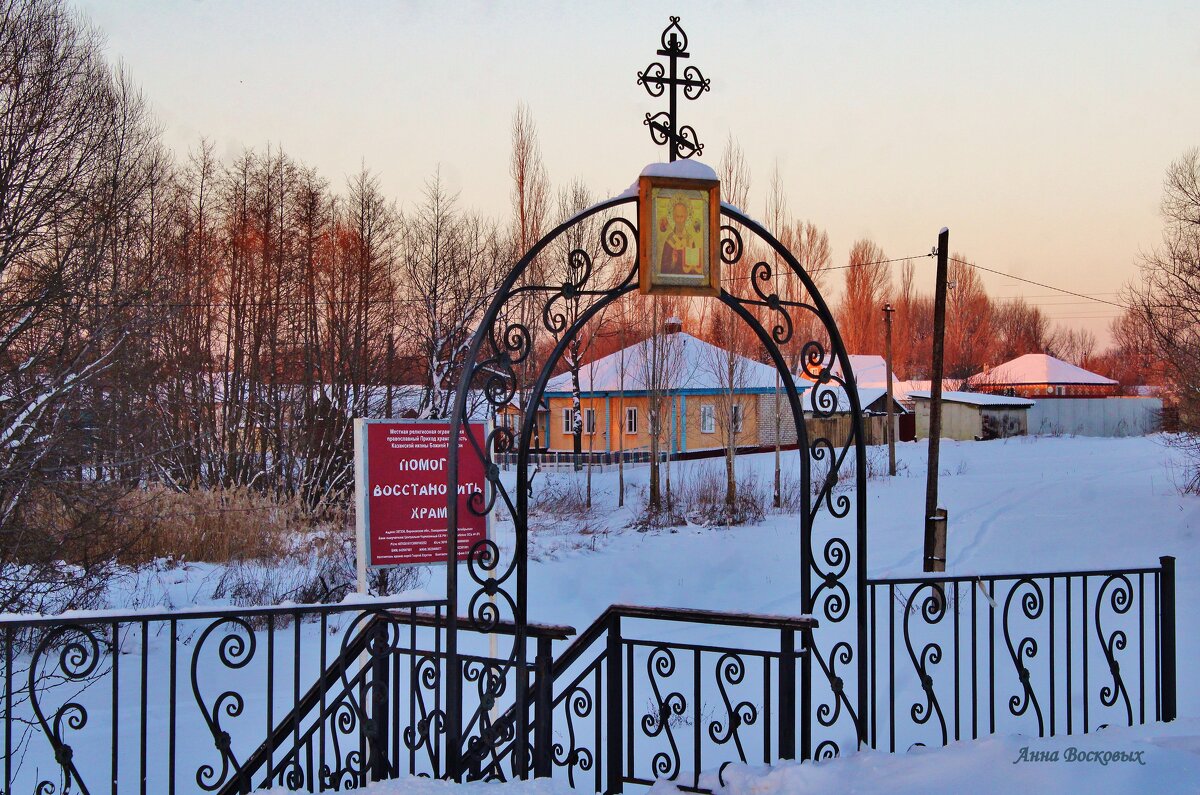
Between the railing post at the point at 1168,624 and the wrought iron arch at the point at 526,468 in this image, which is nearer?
the wrought iron arch at the point at 526,468

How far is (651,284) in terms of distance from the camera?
4590 millimetres

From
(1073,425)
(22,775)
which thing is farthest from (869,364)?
(22,775)

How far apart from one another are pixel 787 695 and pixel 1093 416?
50.6 meters

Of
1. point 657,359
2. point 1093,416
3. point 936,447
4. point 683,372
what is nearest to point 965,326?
point 1093,416

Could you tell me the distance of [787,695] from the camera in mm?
4262

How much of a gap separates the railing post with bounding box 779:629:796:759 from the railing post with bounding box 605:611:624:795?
74cm

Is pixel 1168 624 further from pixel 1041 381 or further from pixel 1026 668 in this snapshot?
pixel 1041 381

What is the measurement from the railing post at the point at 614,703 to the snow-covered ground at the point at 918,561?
1.89 feet

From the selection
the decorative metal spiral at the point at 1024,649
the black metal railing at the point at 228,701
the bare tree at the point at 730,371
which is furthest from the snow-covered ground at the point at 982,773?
the bare tree at the point at 730,371

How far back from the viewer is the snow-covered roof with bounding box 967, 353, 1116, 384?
5759 cm

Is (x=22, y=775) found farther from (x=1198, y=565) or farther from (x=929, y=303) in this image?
(x=929, y=303)

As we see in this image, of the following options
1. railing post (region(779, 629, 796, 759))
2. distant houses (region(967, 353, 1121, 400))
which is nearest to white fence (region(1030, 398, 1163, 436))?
distant houses (region(967, 353, 1121, 400))

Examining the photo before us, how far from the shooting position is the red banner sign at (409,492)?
745 centimetres

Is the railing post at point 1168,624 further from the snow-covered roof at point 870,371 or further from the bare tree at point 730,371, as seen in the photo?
the snow-covered roof at point 870,371
